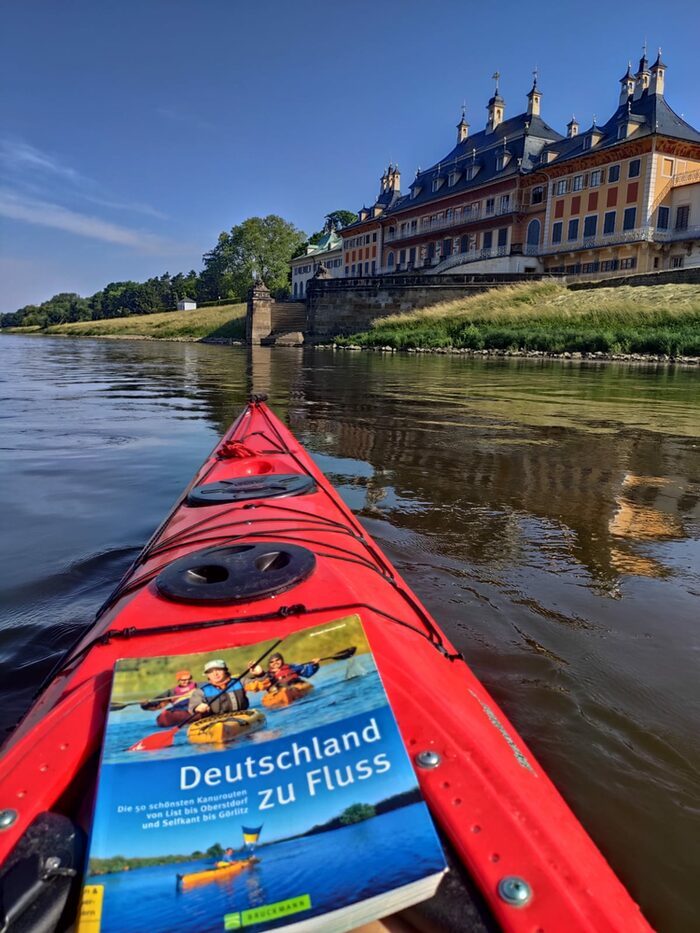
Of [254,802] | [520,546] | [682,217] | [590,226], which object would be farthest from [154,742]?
[590,226]

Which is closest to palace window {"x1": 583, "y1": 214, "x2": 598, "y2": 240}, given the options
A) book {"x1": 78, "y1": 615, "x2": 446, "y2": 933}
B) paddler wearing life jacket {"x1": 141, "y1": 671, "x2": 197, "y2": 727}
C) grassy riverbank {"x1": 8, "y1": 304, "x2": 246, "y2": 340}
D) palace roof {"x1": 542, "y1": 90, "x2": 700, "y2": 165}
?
palace roof {"x1": 542, "y1": 90, "x2": 700, "y2": 165}

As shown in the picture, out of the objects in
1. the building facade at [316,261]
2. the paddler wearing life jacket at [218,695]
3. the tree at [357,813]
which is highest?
the building facade at [316,261]

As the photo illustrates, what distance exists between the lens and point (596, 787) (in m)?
2.08

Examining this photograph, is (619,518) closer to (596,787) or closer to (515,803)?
(596,787)

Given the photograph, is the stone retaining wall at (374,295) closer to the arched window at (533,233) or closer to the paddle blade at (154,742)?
the arched window at (533,233)

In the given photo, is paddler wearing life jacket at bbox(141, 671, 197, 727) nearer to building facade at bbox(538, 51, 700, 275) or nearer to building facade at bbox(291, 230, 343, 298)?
building facade at bbox(538, 51, 700, 275)

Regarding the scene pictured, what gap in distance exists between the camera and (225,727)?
141 cm

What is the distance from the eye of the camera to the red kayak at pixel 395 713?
1.15 metres

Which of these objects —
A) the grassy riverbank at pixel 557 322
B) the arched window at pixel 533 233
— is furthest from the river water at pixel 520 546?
the arched window at pixel 533 233

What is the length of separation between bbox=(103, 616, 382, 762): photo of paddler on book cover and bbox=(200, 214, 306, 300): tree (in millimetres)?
64622

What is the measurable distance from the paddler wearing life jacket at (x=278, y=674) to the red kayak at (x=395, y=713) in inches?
5.7

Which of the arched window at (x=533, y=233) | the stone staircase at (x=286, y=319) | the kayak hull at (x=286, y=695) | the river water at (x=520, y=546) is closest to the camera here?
the kayak hull at (x=286, y=695)

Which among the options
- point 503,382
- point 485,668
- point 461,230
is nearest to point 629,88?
point 461,230

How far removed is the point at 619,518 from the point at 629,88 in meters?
39.4
